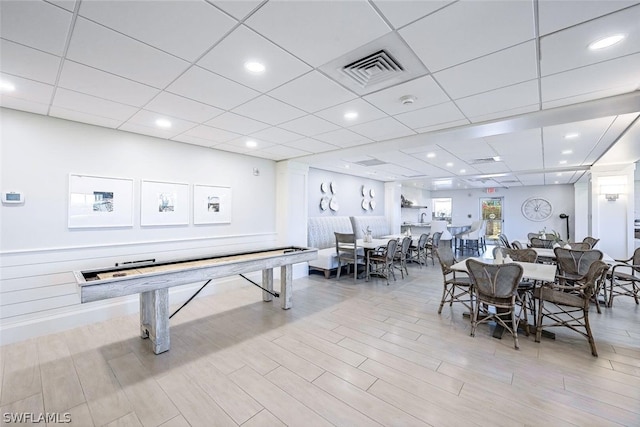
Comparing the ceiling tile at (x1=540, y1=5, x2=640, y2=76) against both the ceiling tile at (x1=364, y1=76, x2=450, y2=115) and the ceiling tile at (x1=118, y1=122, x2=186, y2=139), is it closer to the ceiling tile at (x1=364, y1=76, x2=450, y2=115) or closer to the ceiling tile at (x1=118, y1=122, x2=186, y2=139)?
the ceiling tile at (x1=364, y1=76, x2=450, y2=115)

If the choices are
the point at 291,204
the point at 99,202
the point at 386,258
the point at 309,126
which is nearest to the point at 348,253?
the point at 386,258

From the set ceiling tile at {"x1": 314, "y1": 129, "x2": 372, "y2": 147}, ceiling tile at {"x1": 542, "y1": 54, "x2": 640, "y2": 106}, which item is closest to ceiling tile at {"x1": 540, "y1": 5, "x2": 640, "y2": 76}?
ceiling tile at {"x1": 542, "y1": 54, "x2": 640, "y2": 106}

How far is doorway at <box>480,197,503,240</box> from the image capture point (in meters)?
11.9

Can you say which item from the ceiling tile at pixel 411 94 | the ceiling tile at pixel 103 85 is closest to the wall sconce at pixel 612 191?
the ceiling tile at pixel 411 94

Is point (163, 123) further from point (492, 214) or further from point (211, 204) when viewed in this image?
point (492, 214)

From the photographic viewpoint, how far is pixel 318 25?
5.58 feet

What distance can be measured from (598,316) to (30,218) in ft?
23.8

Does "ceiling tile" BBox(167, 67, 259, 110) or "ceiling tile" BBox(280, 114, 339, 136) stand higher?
"ceiling tile" BBox(167, 67, 259, 110)

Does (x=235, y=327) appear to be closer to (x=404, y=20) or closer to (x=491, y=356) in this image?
(x=491, y=356)

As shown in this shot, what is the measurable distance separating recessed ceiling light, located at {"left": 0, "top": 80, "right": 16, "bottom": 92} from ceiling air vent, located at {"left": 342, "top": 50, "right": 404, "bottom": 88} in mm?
2986

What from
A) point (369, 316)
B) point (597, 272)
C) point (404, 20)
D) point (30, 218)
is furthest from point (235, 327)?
point (597, 272)

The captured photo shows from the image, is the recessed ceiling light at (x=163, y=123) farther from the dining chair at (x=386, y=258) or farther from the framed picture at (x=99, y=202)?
the dining chair at (x=386, y=258)

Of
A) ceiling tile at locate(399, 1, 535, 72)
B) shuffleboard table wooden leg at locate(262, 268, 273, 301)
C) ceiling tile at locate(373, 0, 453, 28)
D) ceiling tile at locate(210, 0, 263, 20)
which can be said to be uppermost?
ceiling tile at locate(210, 0, 263, 20)

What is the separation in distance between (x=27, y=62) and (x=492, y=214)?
14.2 meters
